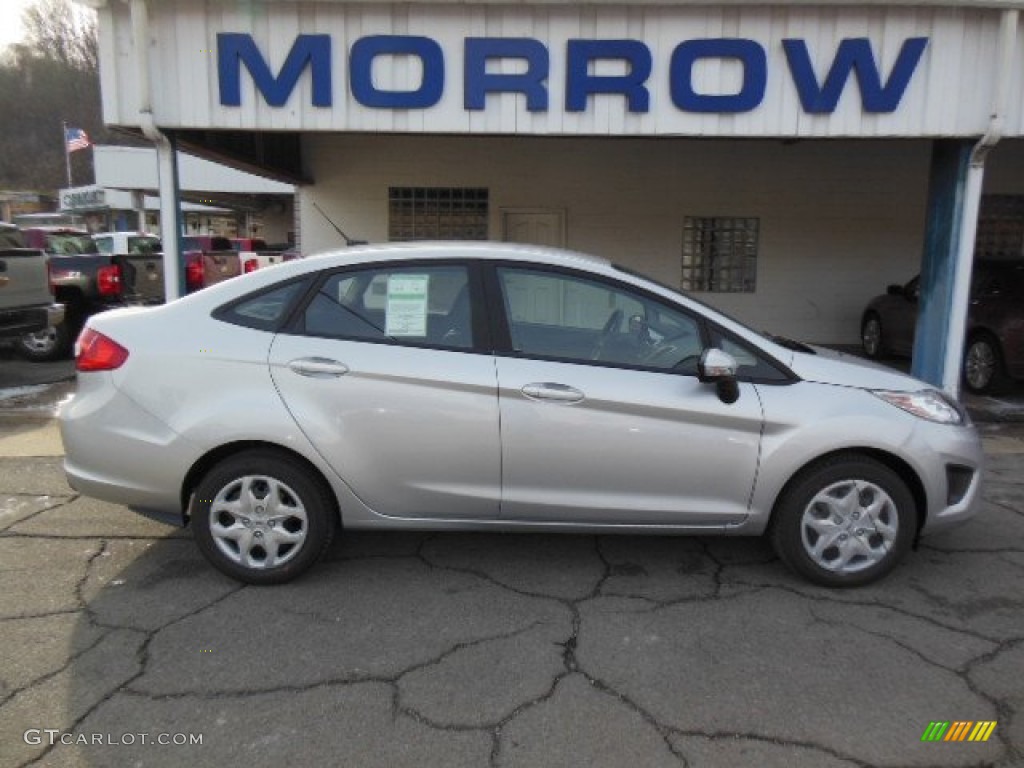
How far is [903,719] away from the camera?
106 inches

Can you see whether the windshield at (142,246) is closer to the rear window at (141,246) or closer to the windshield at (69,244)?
the rear window at (141,246)

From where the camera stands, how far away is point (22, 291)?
852 cm

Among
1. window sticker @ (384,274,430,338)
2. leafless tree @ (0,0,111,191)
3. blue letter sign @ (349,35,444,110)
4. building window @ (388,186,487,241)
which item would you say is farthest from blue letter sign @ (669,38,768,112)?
leafless tree @ (0,0,111,191)

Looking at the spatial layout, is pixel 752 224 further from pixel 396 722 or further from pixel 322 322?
pixel 396 722

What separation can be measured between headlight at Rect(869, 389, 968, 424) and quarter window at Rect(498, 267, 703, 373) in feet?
3.11

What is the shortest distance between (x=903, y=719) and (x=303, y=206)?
10833mm

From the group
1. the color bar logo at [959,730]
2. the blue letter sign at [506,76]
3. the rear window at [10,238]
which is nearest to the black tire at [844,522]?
the color bar logo at [959,730]

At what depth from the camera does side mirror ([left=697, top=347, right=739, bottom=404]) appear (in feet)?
11.0

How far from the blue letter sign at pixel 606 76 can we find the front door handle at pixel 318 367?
3.81 meters

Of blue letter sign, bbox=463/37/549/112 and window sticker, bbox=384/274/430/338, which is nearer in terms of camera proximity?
window sticker, bbox=384/274/430/338

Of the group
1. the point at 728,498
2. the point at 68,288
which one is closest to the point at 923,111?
the point at 728,498

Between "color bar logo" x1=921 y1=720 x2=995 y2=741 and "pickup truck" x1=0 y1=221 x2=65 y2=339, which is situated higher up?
"pickup truck" x1=0 y1=221 x2=65 y2=339

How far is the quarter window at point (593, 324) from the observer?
3.61 metres

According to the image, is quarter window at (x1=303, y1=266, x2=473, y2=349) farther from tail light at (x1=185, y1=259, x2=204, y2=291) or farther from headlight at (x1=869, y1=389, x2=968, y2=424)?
tail light at (x1=185, y1=259, x2=204, y2=291)
